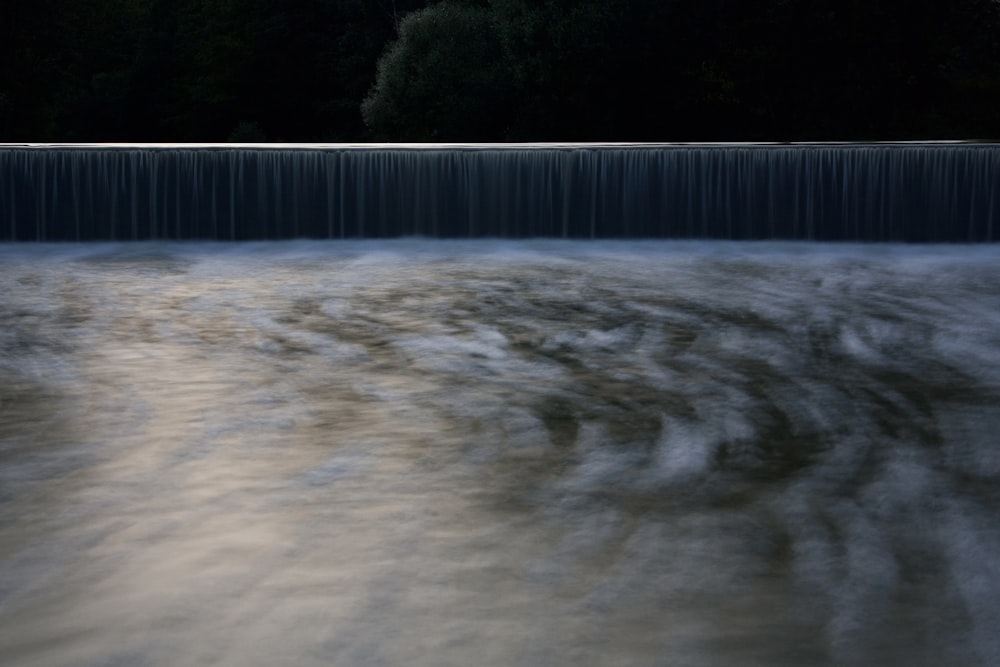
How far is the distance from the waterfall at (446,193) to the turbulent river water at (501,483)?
4.89 meters

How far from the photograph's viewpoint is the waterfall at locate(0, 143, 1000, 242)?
15070 millimetres

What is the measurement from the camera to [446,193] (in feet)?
50.4

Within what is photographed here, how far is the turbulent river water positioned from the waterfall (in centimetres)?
489

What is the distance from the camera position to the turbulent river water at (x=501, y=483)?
3.67 metres

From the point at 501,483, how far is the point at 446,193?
34.4ft
